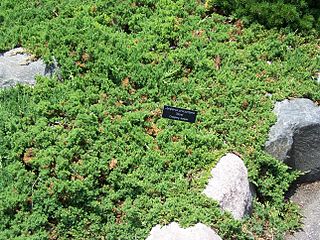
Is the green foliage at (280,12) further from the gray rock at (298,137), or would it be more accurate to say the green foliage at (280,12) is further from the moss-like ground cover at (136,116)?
the gray rock at (298,137)

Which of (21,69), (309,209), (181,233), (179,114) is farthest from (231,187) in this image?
(21,69)

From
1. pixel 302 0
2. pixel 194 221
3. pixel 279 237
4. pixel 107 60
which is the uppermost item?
pixel 302 0

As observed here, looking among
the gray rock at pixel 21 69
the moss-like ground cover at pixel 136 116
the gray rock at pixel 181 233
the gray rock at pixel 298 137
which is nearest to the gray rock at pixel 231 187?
the moss-like ground cover at pixel 136 116

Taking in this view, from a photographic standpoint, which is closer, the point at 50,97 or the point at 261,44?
the point at 50,97

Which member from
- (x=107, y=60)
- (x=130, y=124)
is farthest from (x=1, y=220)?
(x=107, y=60)

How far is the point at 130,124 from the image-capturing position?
5.21 metres

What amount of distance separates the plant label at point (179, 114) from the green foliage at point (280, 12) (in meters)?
1.87

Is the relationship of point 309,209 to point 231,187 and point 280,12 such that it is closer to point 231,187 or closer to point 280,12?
point 231,187

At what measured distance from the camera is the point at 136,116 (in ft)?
17.4

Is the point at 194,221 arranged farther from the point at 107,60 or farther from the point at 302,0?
the point at 302,0

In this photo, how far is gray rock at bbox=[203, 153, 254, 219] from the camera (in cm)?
482

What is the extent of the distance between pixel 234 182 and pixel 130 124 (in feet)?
3.63

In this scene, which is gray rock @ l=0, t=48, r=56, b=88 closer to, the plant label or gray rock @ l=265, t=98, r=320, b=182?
the plant label

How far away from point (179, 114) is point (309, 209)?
5.26ft
